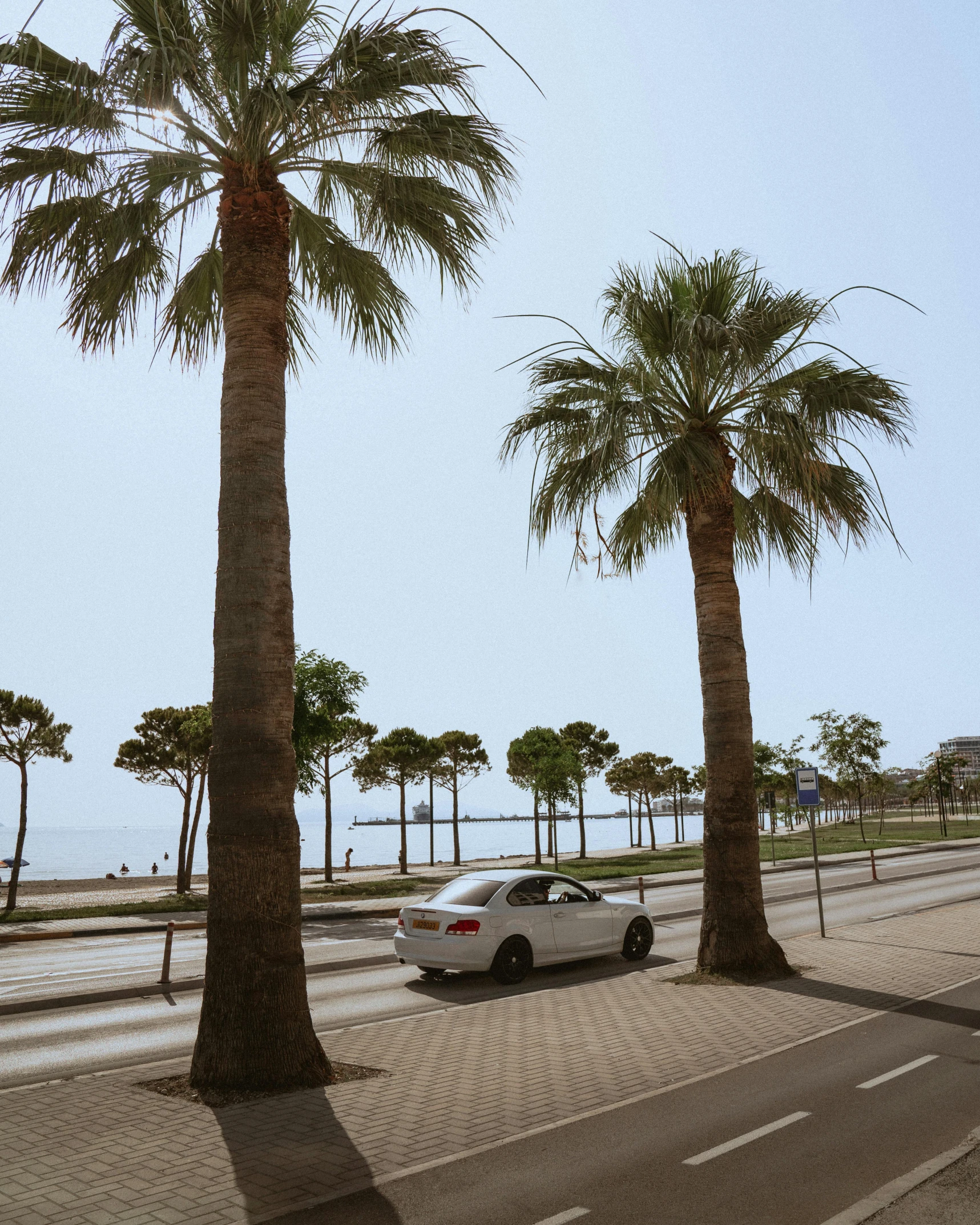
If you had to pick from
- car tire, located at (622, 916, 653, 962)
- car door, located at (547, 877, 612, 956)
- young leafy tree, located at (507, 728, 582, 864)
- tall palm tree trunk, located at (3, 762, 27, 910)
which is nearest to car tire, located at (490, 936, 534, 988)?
car door, located at (547, 877, 612, 956)

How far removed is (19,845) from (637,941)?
1915 cm

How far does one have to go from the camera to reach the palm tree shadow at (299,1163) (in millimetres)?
5000

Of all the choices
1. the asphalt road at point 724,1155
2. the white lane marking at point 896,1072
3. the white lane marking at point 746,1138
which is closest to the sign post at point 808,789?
the white lane marking at point 896,1072

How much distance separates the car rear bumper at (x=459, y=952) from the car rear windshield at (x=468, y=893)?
54 centimetres

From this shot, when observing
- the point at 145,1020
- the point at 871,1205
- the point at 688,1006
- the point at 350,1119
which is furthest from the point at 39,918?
the point at 871,1205

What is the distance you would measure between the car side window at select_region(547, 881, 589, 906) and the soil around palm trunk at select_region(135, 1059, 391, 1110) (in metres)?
6.23

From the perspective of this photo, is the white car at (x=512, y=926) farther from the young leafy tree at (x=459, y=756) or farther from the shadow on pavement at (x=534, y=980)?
the young leafy tree at (x=459, y=756)

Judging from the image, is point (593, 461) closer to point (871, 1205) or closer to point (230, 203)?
point (230, 203)

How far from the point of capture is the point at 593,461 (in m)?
12.0

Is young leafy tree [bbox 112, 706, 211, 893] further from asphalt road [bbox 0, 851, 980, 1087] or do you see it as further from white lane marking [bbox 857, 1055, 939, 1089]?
white lane marking [bbox 857, 1055, 939, 1089]

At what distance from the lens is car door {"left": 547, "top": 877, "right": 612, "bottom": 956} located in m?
13.9

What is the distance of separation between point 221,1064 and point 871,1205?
458 centimetres

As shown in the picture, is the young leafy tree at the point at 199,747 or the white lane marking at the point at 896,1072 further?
the young leafy tree at the point at 199,747

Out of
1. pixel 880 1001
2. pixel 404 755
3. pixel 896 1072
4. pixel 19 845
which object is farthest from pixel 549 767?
pixel 896 1072
